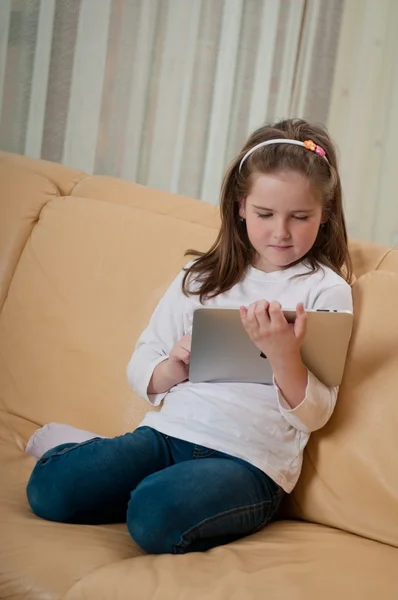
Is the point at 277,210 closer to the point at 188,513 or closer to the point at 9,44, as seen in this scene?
the point at 188,513

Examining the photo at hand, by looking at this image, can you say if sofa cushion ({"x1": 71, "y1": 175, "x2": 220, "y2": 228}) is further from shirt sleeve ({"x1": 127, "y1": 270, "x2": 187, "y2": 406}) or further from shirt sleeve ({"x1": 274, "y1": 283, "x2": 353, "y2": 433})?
shirt sleeve ({"x1": 274, "y1": 283, "x2": 353, "y2": 433})

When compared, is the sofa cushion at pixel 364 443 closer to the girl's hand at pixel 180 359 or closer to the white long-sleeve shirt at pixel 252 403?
the white long-sleeve shirt at pixel 252 403

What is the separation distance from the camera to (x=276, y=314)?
1.41 metres

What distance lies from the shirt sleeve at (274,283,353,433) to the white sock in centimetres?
44

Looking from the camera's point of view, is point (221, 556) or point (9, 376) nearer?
point (221, 556)

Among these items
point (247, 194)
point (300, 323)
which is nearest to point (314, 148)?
point (247, 194)

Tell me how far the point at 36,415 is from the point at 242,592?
2.71 feet

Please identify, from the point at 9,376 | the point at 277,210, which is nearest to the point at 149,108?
the point at 9,376

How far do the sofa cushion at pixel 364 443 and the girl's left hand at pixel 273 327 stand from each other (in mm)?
177

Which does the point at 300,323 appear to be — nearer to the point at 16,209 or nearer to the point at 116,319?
the point at 116,319

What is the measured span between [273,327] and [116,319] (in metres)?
0.54

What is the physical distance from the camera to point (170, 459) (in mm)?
1569

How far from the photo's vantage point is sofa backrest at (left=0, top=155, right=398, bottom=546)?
1.51 m

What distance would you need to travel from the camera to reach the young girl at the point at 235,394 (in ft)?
4.64
